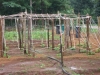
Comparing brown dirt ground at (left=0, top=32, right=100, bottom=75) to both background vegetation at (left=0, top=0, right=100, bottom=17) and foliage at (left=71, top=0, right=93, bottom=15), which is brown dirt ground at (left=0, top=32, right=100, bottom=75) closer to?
background vegetation at (left=0, top=0, right=100, bottom=17)

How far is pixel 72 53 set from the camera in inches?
598

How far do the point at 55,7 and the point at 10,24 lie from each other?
911cm

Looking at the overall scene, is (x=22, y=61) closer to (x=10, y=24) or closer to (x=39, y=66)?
Result: (x=39, y=66)

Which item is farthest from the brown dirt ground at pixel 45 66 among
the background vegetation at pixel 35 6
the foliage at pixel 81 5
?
the foliage at pixel 81 5

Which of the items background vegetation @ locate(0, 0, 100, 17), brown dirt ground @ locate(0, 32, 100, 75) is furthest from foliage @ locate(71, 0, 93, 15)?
brown dirt ground @ locate(0, 32, 100, 75)

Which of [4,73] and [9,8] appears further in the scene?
[9,8]

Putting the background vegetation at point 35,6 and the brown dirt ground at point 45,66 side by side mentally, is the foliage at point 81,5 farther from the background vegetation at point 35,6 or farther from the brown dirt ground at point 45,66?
the brown dirt ground at point 45,66

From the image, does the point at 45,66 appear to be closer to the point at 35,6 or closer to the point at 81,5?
the point at 35,6

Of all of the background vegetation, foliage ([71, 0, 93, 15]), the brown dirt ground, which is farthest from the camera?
foliage ([71, 0, 93, 15])

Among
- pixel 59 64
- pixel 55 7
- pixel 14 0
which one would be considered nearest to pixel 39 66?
pixel 59 64

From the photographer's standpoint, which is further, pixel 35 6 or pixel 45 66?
pixel 35 6

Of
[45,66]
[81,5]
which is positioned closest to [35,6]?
[81,5]

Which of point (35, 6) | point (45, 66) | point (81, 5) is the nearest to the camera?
point (45, 66)

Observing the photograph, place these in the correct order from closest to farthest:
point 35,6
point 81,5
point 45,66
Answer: point 45,66 < point 35,6 < point 81,5
